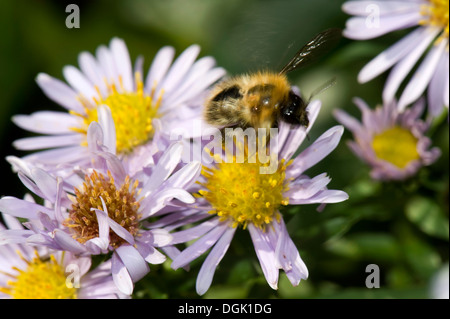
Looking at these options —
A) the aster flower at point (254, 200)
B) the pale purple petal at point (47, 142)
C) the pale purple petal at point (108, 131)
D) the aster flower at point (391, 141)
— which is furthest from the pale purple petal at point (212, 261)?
the pale purple petal at point (47, 142)

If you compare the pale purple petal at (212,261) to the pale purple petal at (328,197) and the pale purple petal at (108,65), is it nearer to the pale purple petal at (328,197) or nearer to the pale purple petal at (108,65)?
the pale purple petal at (328,197)

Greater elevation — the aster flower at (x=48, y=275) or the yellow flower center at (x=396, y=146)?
the yellow flower center at (x=396, y=146)

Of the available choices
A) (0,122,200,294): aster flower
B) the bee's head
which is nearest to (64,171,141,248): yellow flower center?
(0,122,200,294): aster flower

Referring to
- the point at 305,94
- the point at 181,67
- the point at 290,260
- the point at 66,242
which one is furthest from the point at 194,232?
the point at 305,94

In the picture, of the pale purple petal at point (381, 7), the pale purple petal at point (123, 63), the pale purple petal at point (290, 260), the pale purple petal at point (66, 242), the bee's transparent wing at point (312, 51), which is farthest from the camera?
the pale purple petal at point (123, 63)

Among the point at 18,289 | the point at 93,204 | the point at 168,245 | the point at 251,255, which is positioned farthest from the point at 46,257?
the point at 251,255
